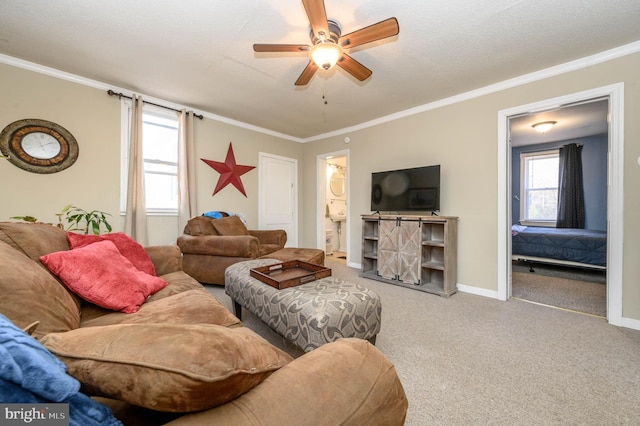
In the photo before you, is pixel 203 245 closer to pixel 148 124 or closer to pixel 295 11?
pixel 148 124

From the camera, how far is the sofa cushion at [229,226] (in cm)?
339

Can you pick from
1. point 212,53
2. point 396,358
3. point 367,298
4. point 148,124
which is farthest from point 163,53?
point 396,358

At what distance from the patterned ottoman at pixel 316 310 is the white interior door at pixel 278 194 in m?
2.86

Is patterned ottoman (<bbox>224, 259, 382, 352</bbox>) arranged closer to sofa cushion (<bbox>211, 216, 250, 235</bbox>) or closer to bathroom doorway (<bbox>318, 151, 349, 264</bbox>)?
sofa cushion (<bbox>211, 216, 250, 235</bbox>)

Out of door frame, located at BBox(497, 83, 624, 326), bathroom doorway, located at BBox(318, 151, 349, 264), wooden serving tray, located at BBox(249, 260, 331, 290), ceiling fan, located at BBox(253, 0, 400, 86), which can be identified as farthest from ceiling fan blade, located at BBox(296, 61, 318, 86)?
bathroom doorway, located at BBox(318, 151, 349, 264)

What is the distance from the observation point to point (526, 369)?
1611 mm

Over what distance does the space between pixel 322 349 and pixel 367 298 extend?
39.0 inches

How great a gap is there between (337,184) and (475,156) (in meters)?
3.21

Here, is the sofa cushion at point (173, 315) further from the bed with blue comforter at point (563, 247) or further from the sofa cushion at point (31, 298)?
the bed with blue comforter at point (563, 247)

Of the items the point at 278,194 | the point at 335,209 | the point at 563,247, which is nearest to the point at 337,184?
the point at 335,209

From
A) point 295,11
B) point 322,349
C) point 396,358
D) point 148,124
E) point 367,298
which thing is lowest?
point 396,358

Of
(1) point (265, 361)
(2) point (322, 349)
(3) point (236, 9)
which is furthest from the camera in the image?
(3) point (236, 9)

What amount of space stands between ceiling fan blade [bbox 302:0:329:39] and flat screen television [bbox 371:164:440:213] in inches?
87.1

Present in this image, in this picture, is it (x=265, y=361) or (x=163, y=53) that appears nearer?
(x=265, y=361)
